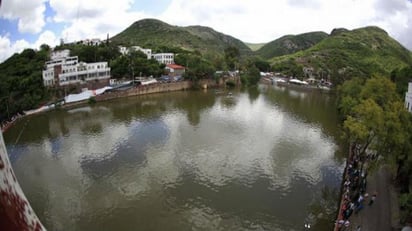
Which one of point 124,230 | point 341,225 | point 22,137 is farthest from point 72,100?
point 341,225

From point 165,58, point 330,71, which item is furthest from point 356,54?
point 165,58

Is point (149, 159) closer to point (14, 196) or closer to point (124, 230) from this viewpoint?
point (124, 230)

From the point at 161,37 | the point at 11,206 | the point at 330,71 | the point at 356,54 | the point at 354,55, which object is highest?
the point at 161,37

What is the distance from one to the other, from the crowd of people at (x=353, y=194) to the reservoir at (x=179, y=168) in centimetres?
85

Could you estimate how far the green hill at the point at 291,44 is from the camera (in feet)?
480

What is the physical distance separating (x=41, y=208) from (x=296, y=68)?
66.4 meters

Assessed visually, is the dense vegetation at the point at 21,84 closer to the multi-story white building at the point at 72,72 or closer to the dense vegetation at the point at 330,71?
the dense vegetation at the point at 330,71

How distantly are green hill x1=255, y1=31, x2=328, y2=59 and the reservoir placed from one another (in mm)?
114815

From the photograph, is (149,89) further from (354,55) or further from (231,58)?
(354,55)

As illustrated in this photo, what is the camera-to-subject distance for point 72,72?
46.2m

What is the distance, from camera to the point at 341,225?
42.7ft

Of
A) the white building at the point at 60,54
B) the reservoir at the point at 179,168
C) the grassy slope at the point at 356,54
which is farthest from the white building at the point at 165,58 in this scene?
the grassy slope at the point at 356,54

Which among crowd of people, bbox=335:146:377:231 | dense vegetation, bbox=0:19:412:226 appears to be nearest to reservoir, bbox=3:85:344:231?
crowd of people, bbox=335:146:377:231

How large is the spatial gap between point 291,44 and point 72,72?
123336mm
